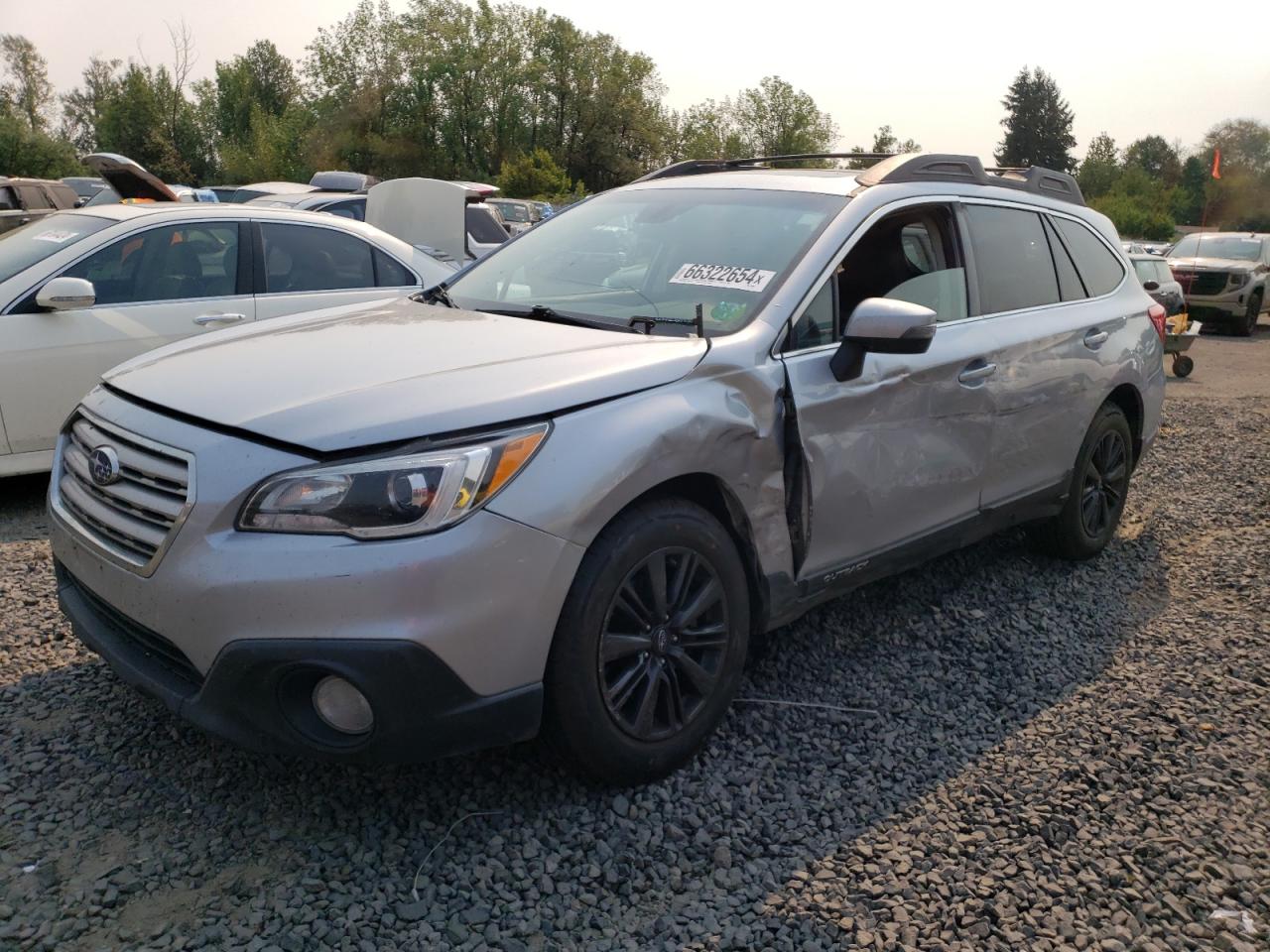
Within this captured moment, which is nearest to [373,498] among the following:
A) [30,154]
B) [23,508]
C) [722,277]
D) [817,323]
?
[722,277]

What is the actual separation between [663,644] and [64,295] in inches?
157

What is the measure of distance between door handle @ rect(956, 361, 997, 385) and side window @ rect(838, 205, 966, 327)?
7.9 inches

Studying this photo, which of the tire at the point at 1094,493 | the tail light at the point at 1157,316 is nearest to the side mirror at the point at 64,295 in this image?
the tire at the point at 1094,493

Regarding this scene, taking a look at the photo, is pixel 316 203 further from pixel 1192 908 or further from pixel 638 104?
pixel 638 104

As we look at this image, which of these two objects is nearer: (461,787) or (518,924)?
(518,924)

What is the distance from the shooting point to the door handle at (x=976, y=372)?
3938mm

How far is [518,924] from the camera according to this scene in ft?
8.21

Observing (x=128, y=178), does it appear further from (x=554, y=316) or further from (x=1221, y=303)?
(x=1221, y=303)

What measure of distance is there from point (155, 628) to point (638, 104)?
70741 millimetres

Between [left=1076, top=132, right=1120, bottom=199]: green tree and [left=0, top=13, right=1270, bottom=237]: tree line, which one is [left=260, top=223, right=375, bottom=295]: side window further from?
[left=1076, top=132, right=1120, bottom=199]: green tree

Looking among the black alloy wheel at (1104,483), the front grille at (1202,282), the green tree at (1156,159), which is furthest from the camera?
the green tree at (1156,159)

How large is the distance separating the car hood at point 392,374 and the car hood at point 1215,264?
1924 cm

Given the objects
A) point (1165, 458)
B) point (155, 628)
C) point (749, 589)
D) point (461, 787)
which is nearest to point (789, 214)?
point (749, 589)

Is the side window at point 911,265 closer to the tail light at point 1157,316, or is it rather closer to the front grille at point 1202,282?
the tail light at point 1157,316
